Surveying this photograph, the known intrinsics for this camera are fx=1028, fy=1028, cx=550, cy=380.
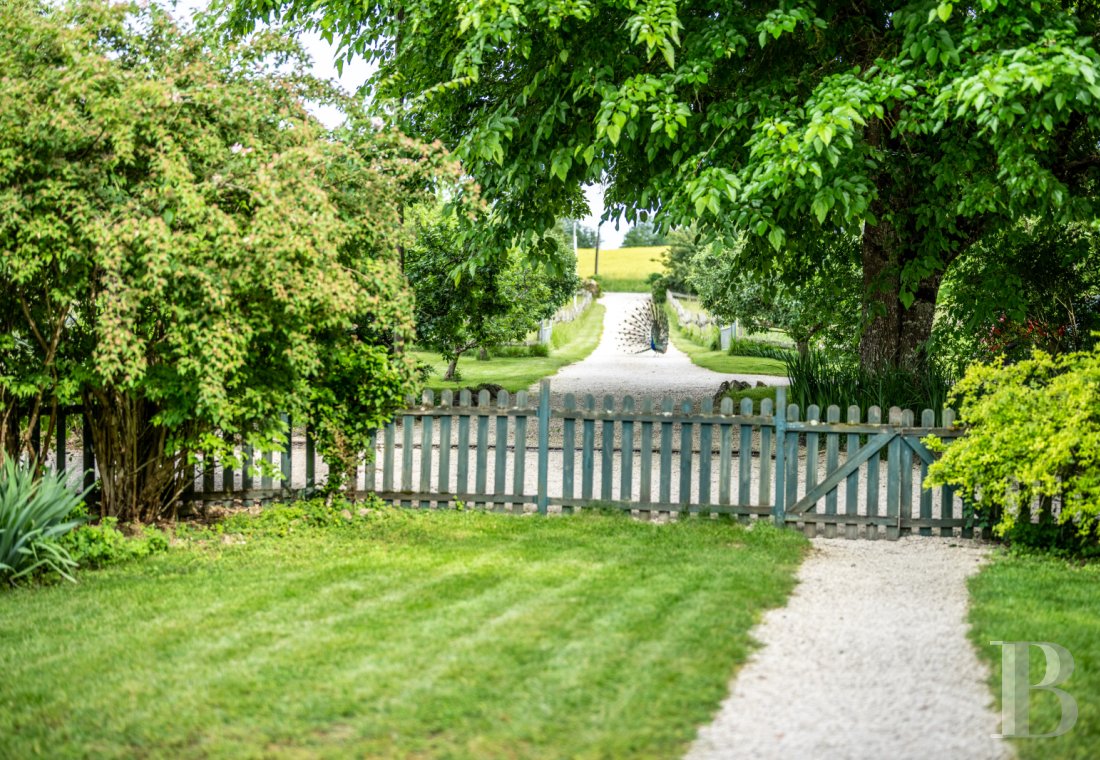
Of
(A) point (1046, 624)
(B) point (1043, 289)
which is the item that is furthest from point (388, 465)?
(B) point (1043, 289)

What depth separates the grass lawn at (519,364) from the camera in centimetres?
2398

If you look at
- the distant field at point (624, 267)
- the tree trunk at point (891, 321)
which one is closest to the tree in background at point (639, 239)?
the distant field at point (624, 267)

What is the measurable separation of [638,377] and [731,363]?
21.9 ft

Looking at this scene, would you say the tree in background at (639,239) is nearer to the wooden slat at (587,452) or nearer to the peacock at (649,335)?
the peacock at (649,335)

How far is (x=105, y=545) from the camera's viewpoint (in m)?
7.61

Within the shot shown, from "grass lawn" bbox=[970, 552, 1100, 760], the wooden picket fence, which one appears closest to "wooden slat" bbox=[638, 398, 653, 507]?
the wooden picket fence

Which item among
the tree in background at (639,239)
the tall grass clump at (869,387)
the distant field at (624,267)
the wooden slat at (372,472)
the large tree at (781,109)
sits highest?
the tree in background at (639,239)

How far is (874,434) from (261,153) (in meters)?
5.75

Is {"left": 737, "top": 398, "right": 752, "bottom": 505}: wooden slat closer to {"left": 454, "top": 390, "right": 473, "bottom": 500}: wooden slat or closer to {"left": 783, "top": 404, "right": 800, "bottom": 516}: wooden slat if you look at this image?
{"left": 783, "top": 404, "right": 800, "bottom": 516}: wooden slat

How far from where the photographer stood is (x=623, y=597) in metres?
6.58

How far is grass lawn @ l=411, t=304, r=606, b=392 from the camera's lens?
24.0 m

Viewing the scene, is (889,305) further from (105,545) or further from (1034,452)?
(105,545)

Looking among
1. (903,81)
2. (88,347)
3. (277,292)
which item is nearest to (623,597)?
(277,292)

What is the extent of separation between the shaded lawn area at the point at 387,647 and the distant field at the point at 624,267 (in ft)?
257
